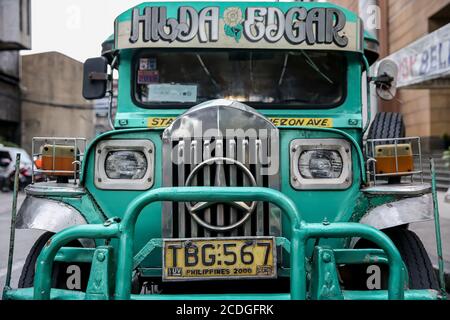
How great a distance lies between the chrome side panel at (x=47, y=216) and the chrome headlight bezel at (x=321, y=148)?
4.22 feet

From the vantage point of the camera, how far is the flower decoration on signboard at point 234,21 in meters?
4.21

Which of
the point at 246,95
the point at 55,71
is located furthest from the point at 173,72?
the point at 55,71

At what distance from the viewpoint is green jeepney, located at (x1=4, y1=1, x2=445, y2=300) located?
100 inches

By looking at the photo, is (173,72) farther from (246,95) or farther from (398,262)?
(398,262)

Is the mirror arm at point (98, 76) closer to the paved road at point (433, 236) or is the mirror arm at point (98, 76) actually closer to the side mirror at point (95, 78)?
the side mirror at point (95, 78)

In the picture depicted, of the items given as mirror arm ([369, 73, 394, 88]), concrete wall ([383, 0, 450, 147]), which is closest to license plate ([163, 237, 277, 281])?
mirror arm ([369, 73, 394, 88])

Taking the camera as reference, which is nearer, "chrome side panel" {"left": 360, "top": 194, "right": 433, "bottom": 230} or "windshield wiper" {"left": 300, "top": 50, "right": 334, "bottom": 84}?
"chrome side panel" {"left": 360, "top": 194, "right": 433, "bottom": 230}

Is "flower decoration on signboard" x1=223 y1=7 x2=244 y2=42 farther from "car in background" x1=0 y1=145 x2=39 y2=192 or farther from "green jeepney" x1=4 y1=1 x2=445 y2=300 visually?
"car in background" x1=0 y1=145 x2=39 y2=192

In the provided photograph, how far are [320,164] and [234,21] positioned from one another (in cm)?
152

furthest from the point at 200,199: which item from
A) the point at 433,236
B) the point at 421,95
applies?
the point at 421,95

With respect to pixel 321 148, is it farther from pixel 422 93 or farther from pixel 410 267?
pixel 422 93

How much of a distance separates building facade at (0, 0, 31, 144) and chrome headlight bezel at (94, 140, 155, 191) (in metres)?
23.8

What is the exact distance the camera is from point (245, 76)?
435cm

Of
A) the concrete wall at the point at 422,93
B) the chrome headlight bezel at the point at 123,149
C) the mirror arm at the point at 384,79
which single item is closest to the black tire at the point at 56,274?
the chrome headlight bezel at the point at 123,149
